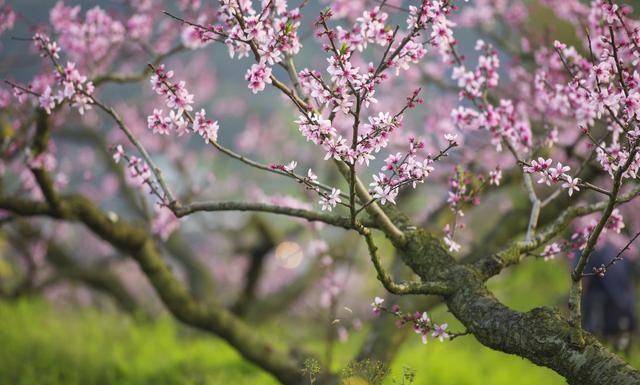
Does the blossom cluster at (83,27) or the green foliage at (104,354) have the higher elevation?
the blossom cluster at (83,27)

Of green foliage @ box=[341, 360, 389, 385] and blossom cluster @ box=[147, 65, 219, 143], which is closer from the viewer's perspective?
blossom cluster @ box=[147, 65, 219, 143]

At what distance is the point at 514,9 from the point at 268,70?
5.98 m

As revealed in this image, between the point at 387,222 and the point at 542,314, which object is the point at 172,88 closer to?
the point at 387,222

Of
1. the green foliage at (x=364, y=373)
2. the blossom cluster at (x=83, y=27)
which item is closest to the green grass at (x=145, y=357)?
the green foliage at (x=364, y=373)

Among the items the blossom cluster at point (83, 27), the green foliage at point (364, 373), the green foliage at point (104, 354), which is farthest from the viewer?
the green foliage at point (104, 354)

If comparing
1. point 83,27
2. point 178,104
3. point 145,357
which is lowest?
point 178,104

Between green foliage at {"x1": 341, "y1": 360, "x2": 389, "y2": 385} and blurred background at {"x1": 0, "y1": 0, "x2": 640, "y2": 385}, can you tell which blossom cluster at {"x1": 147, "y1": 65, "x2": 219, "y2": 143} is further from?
green foliage at {"x1": 341, "y1": 360, "x2": 389, "y2": 385}

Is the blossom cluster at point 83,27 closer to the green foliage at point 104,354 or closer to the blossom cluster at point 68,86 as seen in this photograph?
the blossom cluster at point 68,86

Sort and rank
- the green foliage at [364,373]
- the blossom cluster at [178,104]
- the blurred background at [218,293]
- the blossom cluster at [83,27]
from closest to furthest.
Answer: the blossom cluster at [178,104] → the green foliage at [364,373] → the blossom cluster at [83,27] → the blurred background at [218,293]

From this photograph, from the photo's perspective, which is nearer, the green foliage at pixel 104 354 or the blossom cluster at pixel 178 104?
the blossom cluster at pixel 178 104

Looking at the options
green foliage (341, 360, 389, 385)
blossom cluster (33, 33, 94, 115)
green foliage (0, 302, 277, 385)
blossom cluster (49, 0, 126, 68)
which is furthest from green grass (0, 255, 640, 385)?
blossom cluster (33, 33, 94, 115)

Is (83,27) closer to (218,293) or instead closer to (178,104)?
(178,104)

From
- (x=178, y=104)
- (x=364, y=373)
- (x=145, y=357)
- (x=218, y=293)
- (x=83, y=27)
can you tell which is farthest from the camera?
(x=218, y=293)

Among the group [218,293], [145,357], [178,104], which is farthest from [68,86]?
[218,293]
